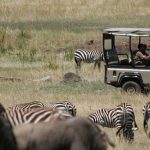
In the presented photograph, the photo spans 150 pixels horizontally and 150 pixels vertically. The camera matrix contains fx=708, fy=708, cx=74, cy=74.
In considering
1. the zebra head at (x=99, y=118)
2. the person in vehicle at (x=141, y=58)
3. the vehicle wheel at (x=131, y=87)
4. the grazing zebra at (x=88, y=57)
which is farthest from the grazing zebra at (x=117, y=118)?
the grazing zebra at (x=88, y=57)

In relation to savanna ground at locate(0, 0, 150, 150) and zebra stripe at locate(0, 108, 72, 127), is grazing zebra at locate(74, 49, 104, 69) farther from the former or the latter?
zebra stripe at locate(0, 108, 72, 127)

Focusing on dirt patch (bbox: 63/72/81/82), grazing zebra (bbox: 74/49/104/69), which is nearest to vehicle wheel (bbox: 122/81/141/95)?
dirt patch (bbox: 63/72/81/82)

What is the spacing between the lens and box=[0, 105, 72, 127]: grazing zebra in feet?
36.5

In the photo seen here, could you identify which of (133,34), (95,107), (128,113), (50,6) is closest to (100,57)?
(133,34)

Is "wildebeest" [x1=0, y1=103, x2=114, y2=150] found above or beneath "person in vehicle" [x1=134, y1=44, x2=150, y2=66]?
above

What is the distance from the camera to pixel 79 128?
9008mm

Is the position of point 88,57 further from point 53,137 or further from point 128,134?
point 53,137

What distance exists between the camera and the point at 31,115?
11883mm

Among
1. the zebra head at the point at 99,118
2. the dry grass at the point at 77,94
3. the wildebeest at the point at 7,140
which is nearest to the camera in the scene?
the wildebeest at the point at 7,140

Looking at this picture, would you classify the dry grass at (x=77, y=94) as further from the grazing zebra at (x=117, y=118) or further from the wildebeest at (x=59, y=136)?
the wildebeest at (x=59, y=136)

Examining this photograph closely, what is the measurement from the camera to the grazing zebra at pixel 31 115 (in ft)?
36.5

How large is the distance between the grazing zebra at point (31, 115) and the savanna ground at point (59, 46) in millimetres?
2717

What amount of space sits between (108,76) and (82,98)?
1831 millimetres

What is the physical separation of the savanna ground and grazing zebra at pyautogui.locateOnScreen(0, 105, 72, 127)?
8.92 ft
